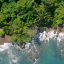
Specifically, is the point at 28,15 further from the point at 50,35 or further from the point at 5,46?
the point at 5,46

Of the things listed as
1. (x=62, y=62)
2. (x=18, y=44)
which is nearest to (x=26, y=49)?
(x=18, y=44)

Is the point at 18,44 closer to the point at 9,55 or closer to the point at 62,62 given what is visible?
the point at 9,55

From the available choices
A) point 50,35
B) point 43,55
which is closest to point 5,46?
point 43,55

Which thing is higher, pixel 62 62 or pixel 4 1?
pixel 4 1

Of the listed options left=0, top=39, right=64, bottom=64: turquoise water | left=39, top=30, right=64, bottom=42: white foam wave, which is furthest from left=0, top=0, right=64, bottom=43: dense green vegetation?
left=0, top=39, right=64, bottom=64: turquoise water

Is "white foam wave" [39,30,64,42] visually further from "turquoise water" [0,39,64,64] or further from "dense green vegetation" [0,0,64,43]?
"dense green vegetation" [0,0,64,43]

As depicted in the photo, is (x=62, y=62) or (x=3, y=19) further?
(x=3, y=19)
